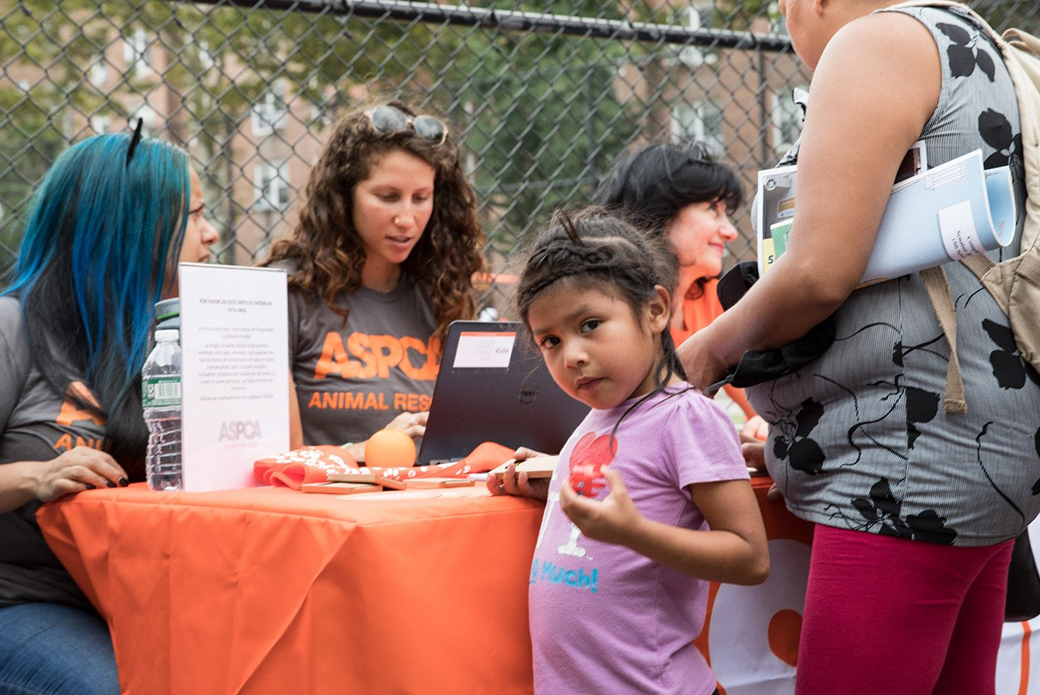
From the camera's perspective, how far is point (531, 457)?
71.6 inches

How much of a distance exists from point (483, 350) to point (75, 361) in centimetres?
83

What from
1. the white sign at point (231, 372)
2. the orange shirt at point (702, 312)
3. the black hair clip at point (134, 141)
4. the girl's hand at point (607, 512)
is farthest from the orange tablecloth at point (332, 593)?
the orange shirt at point (702, 312)

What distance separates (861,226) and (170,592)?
1180 mm

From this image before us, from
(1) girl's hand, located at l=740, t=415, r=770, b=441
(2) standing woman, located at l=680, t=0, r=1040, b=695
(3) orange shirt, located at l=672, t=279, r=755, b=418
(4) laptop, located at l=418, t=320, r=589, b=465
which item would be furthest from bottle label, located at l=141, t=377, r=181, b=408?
(3) orange shirt, located at l=672, t=279, r=755, b=418

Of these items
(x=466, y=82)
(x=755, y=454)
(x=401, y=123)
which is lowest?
(x=755, y=454)

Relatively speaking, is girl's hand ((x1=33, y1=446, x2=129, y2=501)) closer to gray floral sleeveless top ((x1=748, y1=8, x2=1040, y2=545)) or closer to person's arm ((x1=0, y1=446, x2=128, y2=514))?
person's arm ((x1=0, y1=446, x2=128, y2=514))

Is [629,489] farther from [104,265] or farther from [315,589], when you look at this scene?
[104,265]

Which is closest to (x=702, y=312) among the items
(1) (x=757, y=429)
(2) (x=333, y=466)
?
(1) (x=757, y=429)

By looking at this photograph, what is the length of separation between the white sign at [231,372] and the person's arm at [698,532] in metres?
0.76

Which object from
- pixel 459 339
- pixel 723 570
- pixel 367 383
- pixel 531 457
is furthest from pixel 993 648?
pixel 367 383

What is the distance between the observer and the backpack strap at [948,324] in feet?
4.63

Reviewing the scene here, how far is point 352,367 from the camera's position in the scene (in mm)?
2668

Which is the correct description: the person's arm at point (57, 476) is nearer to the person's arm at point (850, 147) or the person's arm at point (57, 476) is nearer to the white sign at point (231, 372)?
the white sign at point (231, 372)

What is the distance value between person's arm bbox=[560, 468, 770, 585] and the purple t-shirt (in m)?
0.04
